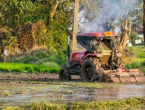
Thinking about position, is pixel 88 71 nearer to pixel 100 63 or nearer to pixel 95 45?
pixel 100 63

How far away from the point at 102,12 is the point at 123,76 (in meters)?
26.4

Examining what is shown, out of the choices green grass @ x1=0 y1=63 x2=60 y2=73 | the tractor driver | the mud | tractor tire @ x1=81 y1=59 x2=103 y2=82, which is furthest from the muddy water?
green grass @ x1=0 y1=63 x2=60 y2=73

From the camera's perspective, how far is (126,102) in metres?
13.6

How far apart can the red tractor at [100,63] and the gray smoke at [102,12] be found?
13.0 metres

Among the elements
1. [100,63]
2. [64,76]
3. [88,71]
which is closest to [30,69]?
[64,76]

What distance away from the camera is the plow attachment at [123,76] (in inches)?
829

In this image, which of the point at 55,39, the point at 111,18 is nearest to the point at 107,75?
the point at 55,39

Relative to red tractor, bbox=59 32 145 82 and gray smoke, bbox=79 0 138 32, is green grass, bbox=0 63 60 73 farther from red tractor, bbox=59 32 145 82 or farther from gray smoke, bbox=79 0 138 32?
red tractor, bbox=59 32 145 82

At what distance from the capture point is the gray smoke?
136 feet

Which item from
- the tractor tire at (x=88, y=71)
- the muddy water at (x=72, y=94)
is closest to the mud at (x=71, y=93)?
the muddy water at (x=72, y=94)

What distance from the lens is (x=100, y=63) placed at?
22047 mm

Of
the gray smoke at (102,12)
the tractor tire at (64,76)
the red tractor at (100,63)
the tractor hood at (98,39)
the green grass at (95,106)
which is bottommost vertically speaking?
the green grass at (95,106)

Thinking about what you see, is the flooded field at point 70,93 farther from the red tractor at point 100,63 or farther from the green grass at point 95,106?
the red tractor at point 100,63

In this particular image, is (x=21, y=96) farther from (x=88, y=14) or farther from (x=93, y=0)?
(x=88, y=14)
